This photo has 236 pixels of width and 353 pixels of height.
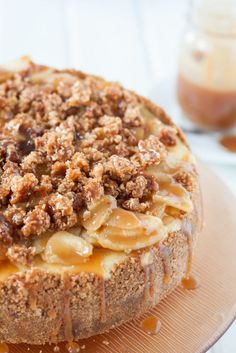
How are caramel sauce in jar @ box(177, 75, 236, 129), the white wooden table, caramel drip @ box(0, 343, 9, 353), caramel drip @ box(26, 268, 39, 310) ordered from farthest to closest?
the white wooden table
caramel sauce in jar @ box(177, 75, 236, 129)
caramel drip @ box(0, 343, 9, 353)
caramel drip @ box(26, 268, 39, 310)

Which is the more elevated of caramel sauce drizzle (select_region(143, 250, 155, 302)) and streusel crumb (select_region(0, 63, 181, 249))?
streusel crumb (select_region(0, 63, 181, 249))

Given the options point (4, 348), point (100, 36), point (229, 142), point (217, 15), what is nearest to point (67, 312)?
point (4, 348)

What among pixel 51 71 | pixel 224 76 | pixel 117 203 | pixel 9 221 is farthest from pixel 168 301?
pixel 224 76

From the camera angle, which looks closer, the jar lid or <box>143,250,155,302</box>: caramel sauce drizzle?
<box>143,250,155,302</box>: caramel sauce drizzle

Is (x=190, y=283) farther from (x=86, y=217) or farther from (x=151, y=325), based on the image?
(x=86, y=217)

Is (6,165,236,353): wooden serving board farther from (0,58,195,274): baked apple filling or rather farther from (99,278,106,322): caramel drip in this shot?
(0,58,195,274): baked apple filling

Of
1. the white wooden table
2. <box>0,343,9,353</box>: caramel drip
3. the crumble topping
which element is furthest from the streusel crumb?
the white wooden table
